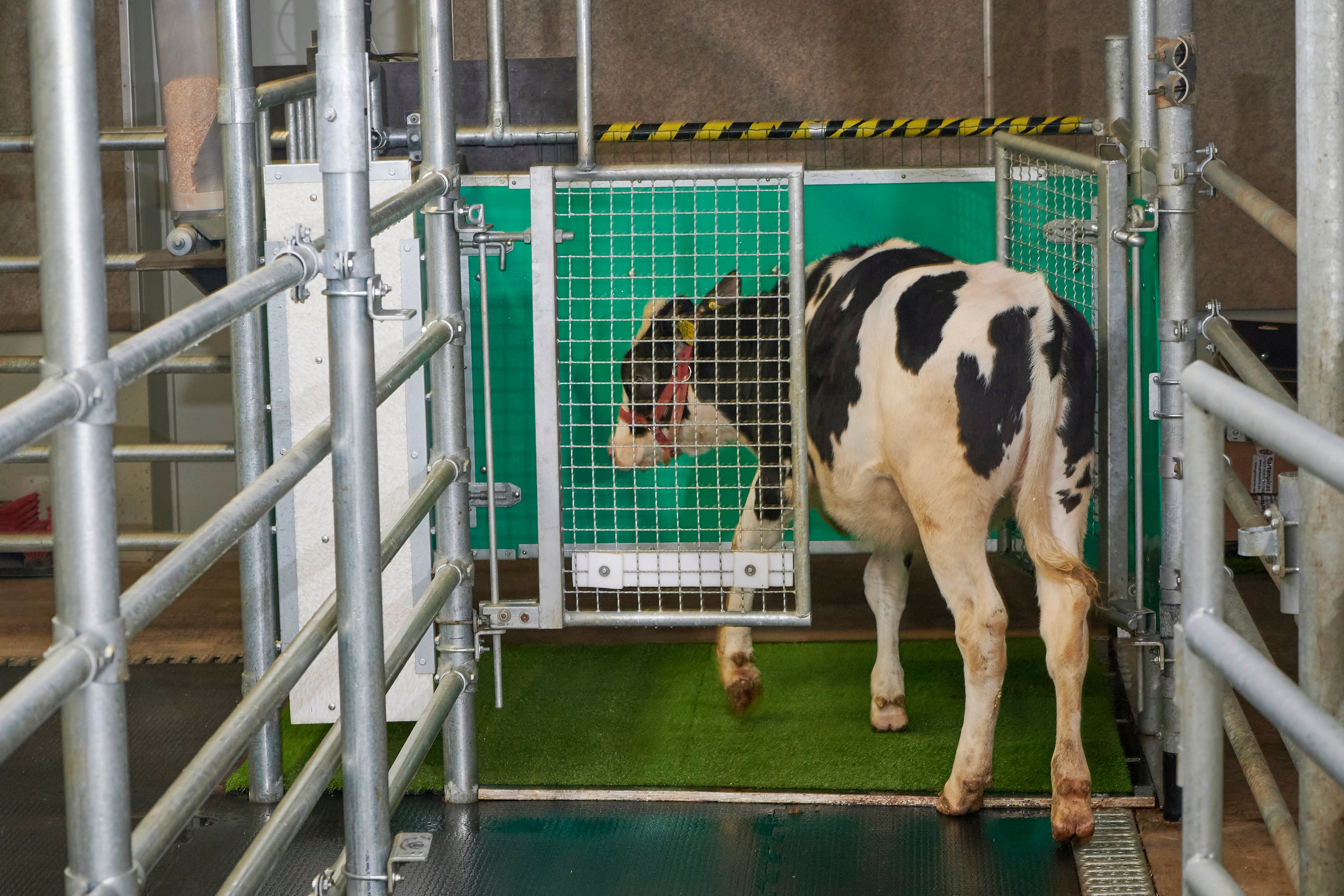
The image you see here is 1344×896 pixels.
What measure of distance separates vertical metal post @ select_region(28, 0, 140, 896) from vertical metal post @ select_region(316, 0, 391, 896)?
25.4 inches

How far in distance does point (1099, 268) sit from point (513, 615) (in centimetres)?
161

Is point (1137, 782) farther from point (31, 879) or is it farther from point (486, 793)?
point (31, 879)

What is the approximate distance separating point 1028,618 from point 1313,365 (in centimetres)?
289

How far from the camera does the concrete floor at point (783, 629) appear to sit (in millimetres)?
3338

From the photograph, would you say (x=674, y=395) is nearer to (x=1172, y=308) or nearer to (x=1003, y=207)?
(x=1172, y=308)

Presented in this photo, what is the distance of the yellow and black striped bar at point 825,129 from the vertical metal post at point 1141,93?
1.01 m

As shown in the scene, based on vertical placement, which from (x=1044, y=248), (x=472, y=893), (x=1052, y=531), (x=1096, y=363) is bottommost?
(x=472, y=893)

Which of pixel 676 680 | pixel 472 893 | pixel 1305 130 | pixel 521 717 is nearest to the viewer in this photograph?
pixel 1305 130

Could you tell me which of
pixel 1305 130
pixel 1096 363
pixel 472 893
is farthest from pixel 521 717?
pixel 1305 130

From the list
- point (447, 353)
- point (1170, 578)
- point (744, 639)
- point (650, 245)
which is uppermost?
point (650, 245)

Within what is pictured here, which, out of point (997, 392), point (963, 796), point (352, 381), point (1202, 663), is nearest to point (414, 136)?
point (997, 392)

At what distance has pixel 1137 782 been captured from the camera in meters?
3.04

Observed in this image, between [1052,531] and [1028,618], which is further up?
[1052,531]

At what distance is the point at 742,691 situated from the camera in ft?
11.5
